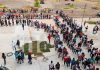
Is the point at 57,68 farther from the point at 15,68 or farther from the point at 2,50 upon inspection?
the point at 2,50

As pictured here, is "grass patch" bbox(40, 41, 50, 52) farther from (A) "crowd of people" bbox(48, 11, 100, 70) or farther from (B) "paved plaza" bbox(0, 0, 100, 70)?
(A) "crowd of people" bbox(48, 11, 100, 70)

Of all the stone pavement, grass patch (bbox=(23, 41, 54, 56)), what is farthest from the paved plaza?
grass patch (bbox=(23, 41, 54, 56))

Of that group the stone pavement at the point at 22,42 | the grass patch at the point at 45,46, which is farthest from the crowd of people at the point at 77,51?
the grass patch at the point at 45,46

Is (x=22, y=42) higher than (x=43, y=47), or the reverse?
(x=22, y=42)

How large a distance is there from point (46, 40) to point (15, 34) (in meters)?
5.34

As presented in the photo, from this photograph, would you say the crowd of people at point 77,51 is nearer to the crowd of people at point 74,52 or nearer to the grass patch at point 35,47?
the crowd of people at point 74,52

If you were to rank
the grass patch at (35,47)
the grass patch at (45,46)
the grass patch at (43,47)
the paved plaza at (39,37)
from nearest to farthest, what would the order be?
the paved plaza at (39,37) → the grass patch at (35,47) → the grass patch at (43,47) → the grass patch at (45,46)

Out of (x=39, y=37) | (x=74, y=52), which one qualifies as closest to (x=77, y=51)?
(x=74, y=52)

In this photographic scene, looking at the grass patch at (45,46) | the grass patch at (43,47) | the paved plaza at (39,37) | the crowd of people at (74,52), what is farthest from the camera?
the grass patch at (45,46)

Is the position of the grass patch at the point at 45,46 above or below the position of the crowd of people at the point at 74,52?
below

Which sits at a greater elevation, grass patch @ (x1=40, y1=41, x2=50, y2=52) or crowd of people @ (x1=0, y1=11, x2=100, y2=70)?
crowd of people @ (x1=0, y1=11, x2=100, y2=70)

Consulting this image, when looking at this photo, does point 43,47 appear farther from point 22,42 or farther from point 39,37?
point 39,37

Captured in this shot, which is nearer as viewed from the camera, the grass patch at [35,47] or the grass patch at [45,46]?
the grass patch at [35,47]

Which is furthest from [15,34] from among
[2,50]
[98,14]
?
[98,14]
